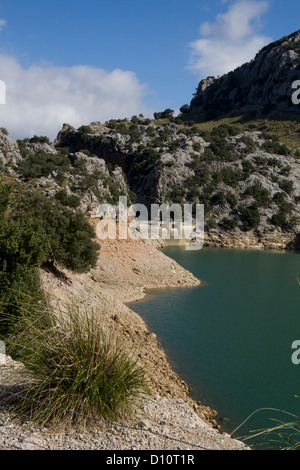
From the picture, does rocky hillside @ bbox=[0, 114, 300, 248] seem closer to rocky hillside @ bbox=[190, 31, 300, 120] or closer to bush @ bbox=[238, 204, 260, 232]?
bush @ bbox=[238, 204, 260, 232]

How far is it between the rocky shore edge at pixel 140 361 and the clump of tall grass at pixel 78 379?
0.30m

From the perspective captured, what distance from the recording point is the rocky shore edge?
554 centimetres

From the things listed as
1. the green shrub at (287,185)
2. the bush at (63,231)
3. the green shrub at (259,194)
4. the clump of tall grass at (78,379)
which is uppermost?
the green shrub at (287,185)

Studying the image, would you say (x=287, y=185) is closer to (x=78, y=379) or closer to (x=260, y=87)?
(x=260, y=87)

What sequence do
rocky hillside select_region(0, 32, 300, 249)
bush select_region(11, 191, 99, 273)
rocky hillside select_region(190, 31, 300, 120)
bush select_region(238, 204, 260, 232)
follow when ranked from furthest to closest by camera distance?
rocky hillside select_region(190, 31, 300, 120), bush select_region(238, 204, 260, 232), rocky hillside select_region(0, 32, 300, 249), bush select_region(11, 191, 99, 273)

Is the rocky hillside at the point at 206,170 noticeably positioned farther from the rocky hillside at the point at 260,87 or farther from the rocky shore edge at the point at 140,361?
the rocky shore edge at the point at 140,361

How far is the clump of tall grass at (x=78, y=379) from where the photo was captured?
19.1 ft

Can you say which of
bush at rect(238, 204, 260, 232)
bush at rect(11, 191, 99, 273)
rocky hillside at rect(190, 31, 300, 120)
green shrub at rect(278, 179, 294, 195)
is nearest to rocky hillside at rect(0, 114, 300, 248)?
green shrub at rect(278, 179, 294, 195)

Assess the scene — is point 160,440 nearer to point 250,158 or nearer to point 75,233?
point 75,233

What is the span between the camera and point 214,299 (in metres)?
26.7

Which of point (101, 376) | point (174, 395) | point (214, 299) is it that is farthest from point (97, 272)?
point (101, 376)

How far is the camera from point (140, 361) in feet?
43.7

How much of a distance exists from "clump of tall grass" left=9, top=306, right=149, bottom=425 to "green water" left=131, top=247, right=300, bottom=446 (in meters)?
6.04

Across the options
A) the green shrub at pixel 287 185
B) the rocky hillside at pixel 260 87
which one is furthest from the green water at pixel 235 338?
the rocky hillside at pixel 260 87
